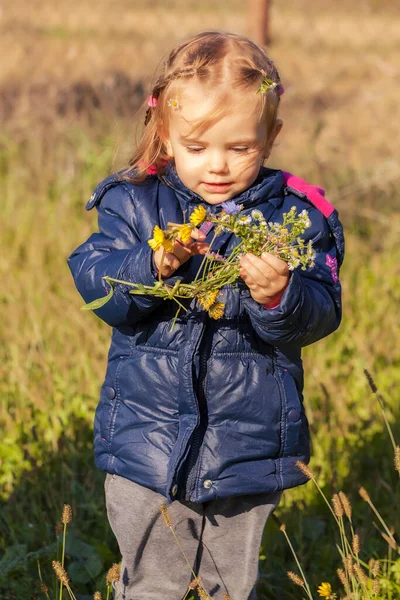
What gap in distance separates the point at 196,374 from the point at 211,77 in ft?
2.25

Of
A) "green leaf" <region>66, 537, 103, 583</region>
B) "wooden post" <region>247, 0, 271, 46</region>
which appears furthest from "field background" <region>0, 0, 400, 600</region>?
"wooden post" <region>247, 0, 271, 46</region>

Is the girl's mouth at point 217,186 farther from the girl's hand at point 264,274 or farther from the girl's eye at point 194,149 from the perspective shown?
the girl's hand at point 264,274

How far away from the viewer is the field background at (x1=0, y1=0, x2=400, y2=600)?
2961mm

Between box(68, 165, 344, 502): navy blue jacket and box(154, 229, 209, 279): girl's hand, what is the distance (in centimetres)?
16

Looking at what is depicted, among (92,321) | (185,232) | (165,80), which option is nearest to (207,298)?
(185,232)

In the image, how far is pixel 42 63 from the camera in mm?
9844

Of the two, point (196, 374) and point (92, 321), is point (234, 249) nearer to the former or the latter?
point (196, 374)

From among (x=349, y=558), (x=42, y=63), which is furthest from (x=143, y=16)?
(x=349, y=558)

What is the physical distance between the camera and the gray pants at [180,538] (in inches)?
89.1

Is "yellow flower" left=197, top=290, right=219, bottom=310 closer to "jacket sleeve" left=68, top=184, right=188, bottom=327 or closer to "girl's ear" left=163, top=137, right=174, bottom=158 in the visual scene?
"jacket sleeve" left=68, top=184, right=188, bottom=327

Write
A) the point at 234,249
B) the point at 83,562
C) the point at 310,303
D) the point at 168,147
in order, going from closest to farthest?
the point at 234,249 → the point at 310,303 → the point at 168,147 → the point at 83,562

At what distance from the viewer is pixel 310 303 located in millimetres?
2029

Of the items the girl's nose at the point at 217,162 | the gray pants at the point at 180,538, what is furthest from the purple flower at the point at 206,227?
the gray pants at the point at 180,538

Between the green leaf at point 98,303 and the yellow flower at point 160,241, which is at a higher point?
the yellow flower at point 160,241
